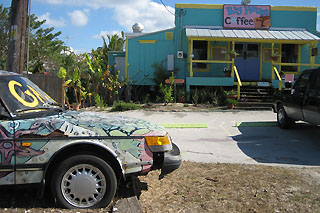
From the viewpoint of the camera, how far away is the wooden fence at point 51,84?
1177cm

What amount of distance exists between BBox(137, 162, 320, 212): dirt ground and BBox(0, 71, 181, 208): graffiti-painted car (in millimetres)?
592

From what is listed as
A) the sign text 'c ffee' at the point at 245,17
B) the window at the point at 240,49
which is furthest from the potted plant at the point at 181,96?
the sign text 'c ffee' at the point at 245,17

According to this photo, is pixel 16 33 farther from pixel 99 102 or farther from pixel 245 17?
pixel 245 17

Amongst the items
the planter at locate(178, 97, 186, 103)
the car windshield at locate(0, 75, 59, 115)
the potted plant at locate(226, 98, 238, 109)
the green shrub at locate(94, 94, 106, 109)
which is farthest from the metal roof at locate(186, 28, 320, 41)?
the car windshield at locate(0, 75, 59, 115)

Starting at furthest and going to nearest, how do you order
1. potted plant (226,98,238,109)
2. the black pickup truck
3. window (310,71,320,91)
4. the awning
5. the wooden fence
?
the awning < potted plant (226,98,238,109) < the wooden fence < window (310,71,320,91) < the black pickup truck

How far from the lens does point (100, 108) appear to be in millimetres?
14164

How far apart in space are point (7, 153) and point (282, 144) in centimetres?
645

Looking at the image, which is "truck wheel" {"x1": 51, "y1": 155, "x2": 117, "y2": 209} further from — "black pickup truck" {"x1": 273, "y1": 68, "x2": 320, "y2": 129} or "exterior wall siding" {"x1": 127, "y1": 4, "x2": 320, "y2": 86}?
"exterior wall siding" {"x1": 127, "y1": 4, "x2": 320, "y2": 86}

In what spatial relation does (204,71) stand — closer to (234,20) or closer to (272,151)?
(234,20)

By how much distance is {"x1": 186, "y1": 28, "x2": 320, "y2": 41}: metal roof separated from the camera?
15812mm

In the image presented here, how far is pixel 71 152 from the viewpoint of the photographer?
11.7 ft

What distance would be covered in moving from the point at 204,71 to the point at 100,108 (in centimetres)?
668

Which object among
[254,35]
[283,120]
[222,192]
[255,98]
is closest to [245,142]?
[283,120]

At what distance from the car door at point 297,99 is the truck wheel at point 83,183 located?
19.9 ft
